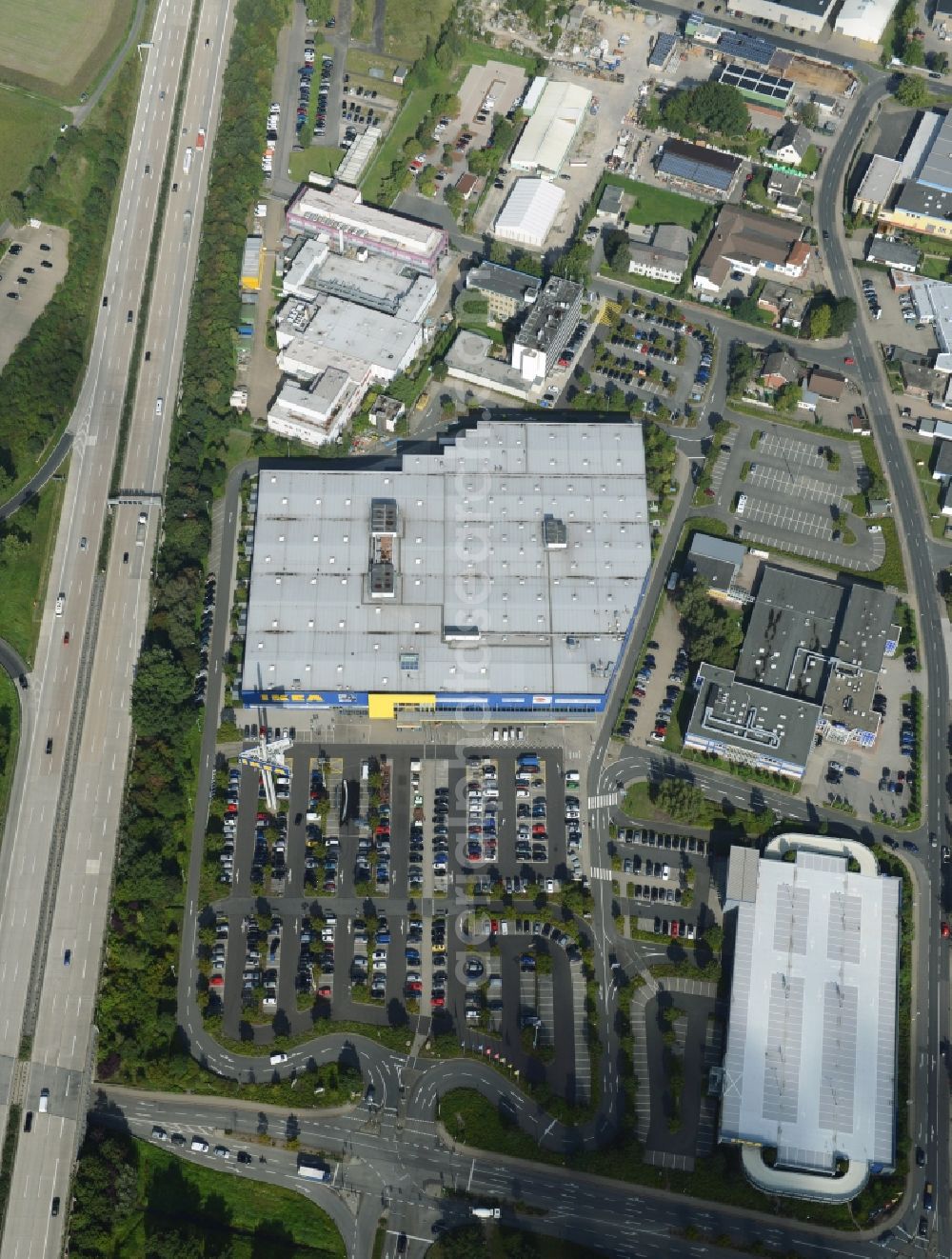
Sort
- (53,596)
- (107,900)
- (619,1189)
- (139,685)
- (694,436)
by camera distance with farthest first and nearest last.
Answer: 1. (694,436)
2. (53,596)
3. (139,685)
4. (107,900)
5. (619,1189)

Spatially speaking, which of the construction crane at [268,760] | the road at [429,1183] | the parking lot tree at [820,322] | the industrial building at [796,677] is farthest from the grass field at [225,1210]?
the parking lot tree at [820,322]

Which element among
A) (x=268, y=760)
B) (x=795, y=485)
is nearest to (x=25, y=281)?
(x=268, y=760)

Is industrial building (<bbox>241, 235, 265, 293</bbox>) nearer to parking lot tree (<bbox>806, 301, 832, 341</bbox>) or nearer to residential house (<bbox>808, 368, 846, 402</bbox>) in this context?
parking lot tree (<bbox>806, 301, 832, 341</bbox>)

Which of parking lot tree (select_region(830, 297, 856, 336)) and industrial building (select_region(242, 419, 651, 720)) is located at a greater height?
parking lot tree (select_region(830, 297, 856, 336))

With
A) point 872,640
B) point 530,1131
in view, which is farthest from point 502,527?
point 530,1131

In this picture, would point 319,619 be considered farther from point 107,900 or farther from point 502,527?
point 107,900

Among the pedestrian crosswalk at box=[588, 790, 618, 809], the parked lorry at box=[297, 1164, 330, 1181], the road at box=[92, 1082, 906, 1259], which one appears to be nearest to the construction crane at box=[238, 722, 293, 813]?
the road at box=[92, 1082, 906, 1259]
